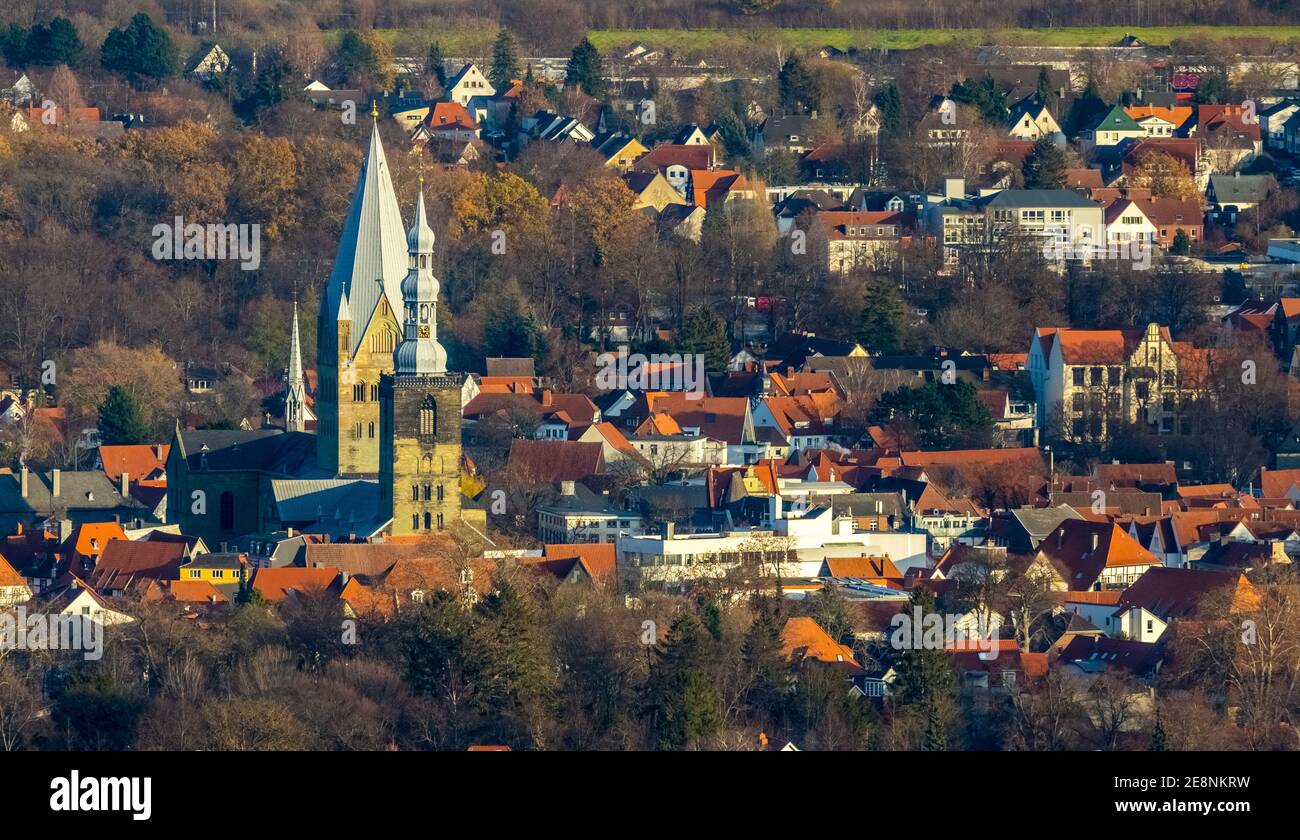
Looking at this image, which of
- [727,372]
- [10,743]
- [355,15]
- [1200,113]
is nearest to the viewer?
[10,743]

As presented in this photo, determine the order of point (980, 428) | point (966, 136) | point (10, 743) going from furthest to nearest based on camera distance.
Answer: point (966, 136) → point (980, 428) → point (10, 743)

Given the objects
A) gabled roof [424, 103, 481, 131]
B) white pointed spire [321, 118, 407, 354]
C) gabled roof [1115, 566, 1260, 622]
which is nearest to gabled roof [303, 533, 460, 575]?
white pointed spire [321, 118, 407, 354]

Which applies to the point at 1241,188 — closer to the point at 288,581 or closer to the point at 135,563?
the point at 135,563

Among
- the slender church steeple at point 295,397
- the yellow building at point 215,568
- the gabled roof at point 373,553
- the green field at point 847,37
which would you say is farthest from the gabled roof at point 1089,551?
the green field at point 847,37

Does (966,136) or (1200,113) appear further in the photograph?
(1200,113)

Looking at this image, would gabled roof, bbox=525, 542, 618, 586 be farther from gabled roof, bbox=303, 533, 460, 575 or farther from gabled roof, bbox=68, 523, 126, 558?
gabled roof, bbox=68, 523, 126, 558
